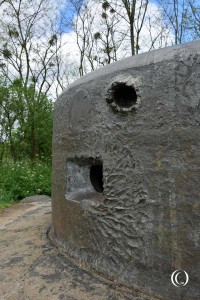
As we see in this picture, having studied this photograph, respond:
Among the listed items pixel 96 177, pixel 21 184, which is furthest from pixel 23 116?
pixel 96 177

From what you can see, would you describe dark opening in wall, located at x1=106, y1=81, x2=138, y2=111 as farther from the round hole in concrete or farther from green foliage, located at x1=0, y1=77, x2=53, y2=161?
green foliage, located at x1=0, y1=77, x2=53, y2=161

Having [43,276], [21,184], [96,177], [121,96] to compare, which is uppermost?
[121,96]

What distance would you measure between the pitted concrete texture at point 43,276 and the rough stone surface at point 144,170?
0.11m

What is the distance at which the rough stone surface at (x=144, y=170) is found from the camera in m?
1.78

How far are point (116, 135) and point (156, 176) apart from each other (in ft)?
1.32

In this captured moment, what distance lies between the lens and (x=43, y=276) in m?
2.23

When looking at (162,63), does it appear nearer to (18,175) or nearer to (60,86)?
(18,175)

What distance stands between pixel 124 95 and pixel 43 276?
1.38 meters

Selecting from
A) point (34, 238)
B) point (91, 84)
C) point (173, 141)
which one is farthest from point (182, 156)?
point (34, 238)

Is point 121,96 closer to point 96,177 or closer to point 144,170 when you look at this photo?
point 144,170

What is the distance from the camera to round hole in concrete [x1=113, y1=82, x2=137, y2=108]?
2050 mm

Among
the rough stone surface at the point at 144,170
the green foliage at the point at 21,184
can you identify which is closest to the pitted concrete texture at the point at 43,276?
the rough stone surface at the point at 144,170

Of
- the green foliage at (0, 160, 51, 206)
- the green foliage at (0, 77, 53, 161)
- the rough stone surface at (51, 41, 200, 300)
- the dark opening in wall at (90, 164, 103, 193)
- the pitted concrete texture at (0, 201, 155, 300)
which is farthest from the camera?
the green foliage at (0, 77, 53, 161)

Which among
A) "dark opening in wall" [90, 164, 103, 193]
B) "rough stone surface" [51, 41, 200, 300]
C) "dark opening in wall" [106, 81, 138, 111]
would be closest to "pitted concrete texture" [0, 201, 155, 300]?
"rough stone surface" [51, 41, 200, 300]
